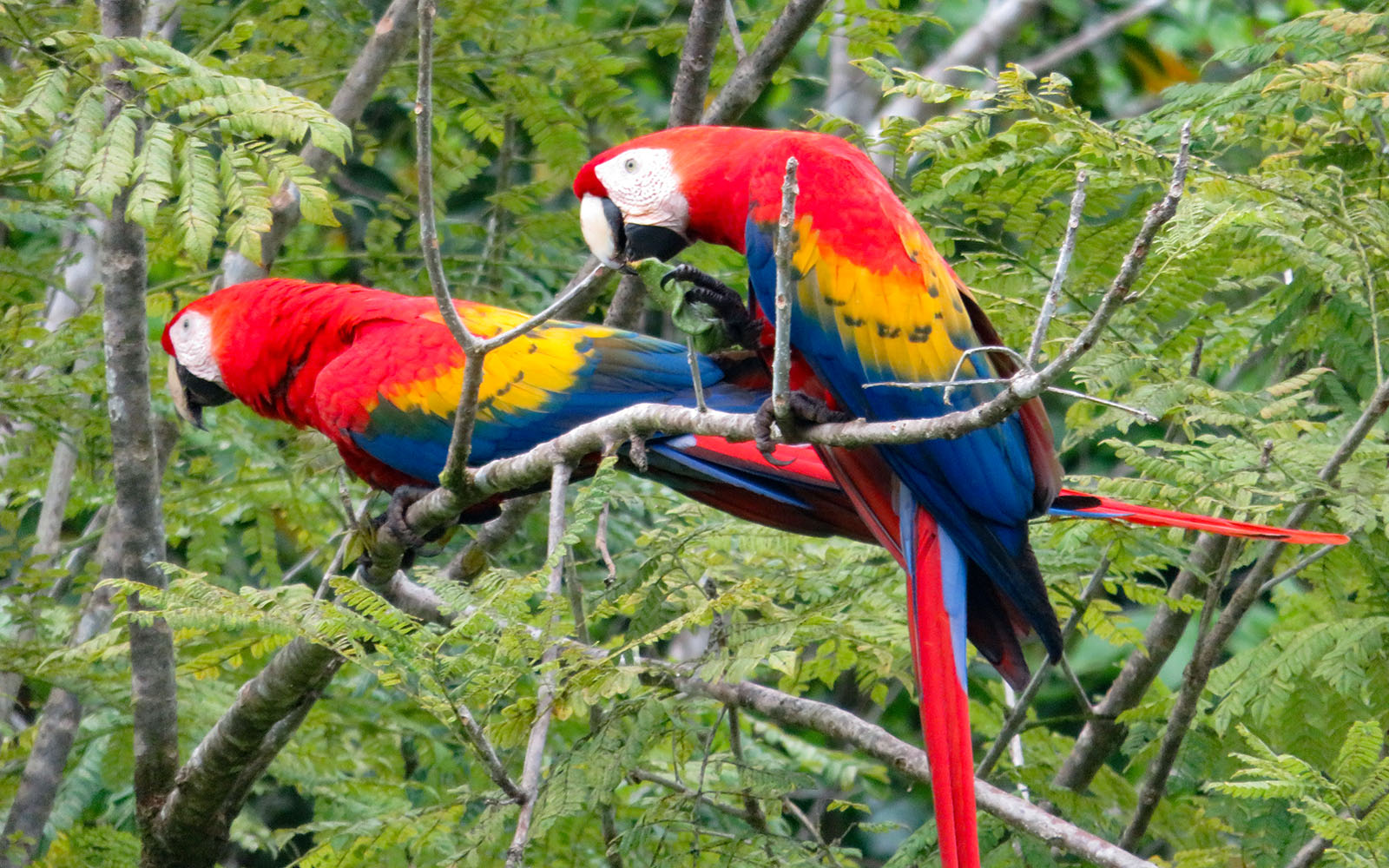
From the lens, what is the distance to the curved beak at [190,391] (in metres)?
2.49

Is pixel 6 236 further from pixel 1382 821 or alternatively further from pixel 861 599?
pixel 1382 821

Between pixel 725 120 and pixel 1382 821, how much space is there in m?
1.62

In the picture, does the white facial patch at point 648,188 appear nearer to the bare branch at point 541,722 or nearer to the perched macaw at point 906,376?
the perched macaw at point 906,376

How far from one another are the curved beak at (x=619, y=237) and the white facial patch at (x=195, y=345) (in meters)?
0.84

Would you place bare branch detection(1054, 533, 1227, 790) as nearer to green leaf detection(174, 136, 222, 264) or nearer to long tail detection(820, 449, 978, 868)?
long tail detection(820, 449, 978, 868)

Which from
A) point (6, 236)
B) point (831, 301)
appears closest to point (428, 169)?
point (831, 301)

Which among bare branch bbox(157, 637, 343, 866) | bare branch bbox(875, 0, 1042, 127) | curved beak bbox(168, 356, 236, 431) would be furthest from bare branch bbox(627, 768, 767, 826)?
bare branch bbox(875, 0, 1042, 127)

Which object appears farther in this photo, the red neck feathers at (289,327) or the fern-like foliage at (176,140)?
the red neck feathers at (289,327)

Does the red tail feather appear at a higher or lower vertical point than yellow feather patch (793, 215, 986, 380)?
lower

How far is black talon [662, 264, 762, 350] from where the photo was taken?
1560 millimetres

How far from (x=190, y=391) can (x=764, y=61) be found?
1272 millimetres

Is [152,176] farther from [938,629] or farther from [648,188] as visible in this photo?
[938,629]

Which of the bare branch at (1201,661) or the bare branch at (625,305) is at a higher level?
the bare branch at (625,305)

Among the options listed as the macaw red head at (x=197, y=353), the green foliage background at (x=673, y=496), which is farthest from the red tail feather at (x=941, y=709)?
the macaw red head at (x=197, y=353)
